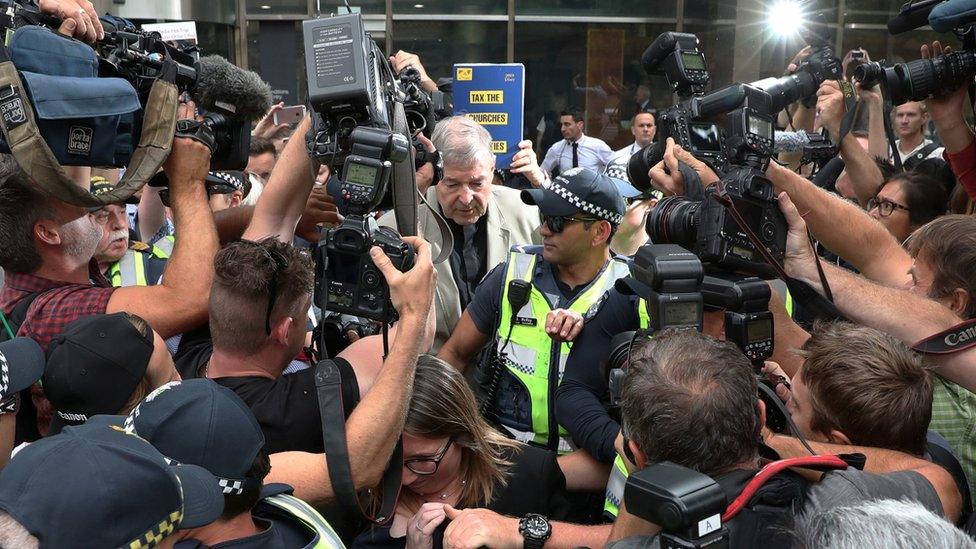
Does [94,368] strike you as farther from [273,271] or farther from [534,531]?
[534,531]

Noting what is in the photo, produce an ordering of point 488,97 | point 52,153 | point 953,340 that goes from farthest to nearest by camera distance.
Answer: point 488,97
point 953,340
point 52,153

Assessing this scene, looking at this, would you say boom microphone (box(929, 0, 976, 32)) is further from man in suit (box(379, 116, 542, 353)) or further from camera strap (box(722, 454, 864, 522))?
camera strap (box(722, 454, 864, 522))

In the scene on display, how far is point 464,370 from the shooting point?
3521mm

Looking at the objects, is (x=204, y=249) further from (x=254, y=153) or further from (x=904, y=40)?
(x=904, y=40)

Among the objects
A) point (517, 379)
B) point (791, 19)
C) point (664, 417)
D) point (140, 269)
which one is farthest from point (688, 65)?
point (791, 19)

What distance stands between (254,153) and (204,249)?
274 cm

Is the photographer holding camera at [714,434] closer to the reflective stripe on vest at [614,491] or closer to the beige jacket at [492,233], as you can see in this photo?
the reflective stripe on vest at [614,491]

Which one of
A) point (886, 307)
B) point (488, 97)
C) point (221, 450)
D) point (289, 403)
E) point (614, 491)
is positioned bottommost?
point (614, 491)

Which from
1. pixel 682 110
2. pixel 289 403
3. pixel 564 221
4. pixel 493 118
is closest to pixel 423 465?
pixel 289 403

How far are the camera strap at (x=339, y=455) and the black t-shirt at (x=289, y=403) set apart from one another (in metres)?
0.04

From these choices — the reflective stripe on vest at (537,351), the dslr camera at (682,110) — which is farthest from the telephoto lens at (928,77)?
the reflective stripe on vest at (537,351)

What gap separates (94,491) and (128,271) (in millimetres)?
2683

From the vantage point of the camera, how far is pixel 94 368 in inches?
87.4

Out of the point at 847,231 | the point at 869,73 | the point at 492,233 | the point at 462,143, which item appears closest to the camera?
the point at 847,231
